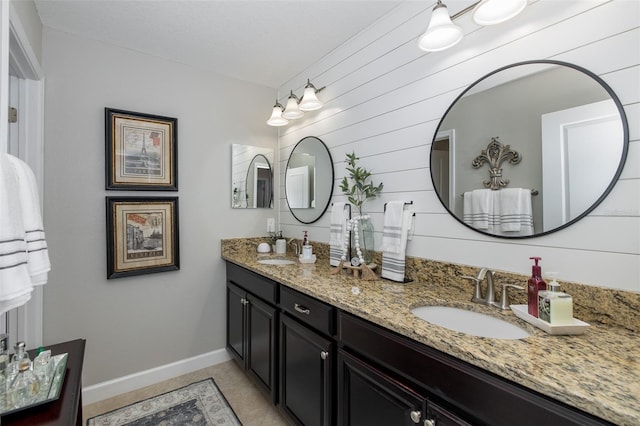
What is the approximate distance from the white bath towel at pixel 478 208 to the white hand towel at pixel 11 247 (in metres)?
1.69

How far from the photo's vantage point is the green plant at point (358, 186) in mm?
1901

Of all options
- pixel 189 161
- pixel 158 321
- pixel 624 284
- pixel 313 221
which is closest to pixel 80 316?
pixel 158 321

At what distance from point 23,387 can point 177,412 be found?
119 cm

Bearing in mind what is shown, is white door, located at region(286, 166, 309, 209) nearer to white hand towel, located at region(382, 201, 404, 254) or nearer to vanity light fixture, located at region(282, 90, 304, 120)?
vanity light fixture, located at region(282, 90, 304, 120)

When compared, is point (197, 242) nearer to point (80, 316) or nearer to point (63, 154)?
point (80, 316)

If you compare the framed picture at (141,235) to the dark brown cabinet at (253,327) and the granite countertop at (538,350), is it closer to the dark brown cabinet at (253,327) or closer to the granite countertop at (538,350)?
the dark brown cabinet at (253,327)

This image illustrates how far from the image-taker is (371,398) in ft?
3.87

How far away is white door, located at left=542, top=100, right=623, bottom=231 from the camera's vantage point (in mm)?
1054

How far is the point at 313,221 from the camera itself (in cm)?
251

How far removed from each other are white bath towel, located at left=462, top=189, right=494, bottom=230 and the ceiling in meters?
1.26

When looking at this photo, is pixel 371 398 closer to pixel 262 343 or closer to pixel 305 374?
pixel 305 374

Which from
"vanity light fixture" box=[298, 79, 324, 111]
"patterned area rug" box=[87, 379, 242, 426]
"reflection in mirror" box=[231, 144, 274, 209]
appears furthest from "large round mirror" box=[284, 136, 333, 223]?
"patterned area rug" box=[87, 379, 242, 426]

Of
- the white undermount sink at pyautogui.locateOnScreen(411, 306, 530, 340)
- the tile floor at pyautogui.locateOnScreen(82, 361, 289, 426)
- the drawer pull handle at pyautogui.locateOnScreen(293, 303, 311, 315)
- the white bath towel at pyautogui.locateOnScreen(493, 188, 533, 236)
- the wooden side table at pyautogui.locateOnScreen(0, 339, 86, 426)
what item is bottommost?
the tile floor at pyautogui.locateOnScreen(82, 361, 289, 426)

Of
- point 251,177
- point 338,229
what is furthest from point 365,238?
point 251,177
